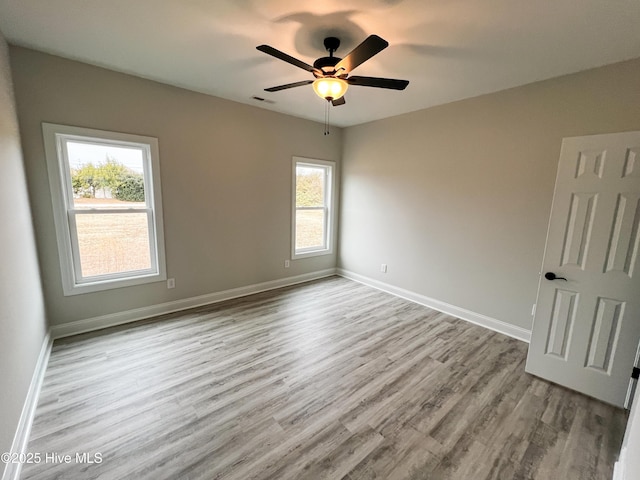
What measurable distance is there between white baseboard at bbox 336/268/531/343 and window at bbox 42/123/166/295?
3.12 m

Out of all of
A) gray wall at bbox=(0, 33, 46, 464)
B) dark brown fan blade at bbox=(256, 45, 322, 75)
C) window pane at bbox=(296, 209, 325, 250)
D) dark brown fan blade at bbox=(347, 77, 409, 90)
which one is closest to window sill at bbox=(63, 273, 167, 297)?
gray wall at bbox=(0, 33, 46, 464)

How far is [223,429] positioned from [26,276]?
1.91 m

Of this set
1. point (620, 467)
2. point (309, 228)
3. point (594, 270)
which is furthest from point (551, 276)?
point (309, 228)

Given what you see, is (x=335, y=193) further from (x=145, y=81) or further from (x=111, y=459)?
(x=111, y=459)

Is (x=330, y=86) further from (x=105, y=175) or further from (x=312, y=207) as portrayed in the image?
(x=312, y=207)

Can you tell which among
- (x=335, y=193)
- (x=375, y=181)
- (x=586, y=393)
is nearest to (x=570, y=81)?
(x=375, y=181)

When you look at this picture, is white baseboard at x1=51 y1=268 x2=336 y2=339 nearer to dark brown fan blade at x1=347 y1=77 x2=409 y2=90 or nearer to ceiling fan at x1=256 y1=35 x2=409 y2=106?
ceiling fan at x1=256 y1=35 x2=409 y2=106

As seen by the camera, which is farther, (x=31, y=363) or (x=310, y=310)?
(x=310, y=310)

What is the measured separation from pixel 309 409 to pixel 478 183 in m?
3.01

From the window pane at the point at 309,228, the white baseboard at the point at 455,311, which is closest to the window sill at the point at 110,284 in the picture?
the window pane at the point at 309,228

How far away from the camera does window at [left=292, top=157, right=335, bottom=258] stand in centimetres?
455

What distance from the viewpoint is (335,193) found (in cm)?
496

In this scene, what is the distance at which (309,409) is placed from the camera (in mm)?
1935

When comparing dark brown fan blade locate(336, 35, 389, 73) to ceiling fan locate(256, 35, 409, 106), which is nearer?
dark brown fan blade locate(336, 35, 389, 73)
